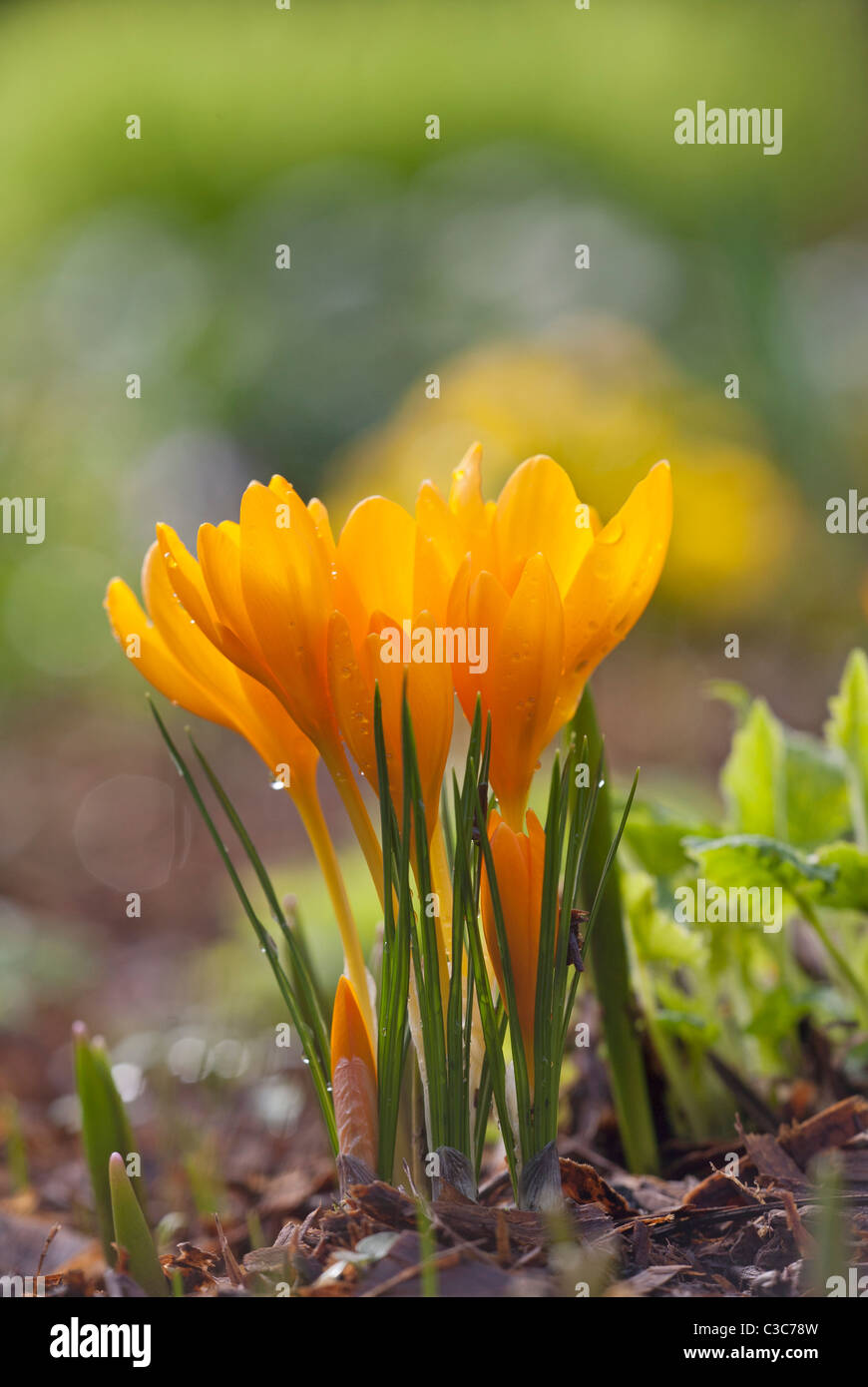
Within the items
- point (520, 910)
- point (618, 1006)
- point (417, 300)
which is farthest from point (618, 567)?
point (417, 300)

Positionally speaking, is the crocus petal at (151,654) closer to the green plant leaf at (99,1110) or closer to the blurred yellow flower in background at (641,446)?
the green plant leaf at (99,1110)

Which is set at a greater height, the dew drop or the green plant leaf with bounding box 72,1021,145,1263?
the dew drop

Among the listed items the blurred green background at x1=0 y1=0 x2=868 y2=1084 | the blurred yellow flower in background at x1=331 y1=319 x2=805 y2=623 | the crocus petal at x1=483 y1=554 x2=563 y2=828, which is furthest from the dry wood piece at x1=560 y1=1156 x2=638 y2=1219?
the blurred yellow flower in background at x1=331 y1=319 x2=805 y2=623

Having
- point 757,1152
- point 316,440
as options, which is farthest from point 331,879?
point 316,440

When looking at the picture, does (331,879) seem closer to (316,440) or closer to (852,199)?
(316,440)

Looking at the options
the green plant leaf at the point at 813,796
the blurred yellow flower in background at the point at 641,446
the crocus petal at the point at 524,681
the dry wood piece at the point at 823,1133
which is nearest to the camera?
the crocus petal at the point at 524,681

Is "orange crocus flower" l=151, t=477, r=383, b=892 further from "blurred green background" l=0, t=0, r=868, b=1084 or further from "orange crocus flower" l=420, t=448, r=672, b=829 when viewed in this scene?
"blurred green background" l=0, t=0, r=868, b=1084

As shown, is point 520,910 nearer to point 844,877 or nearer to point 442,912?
point 442,912

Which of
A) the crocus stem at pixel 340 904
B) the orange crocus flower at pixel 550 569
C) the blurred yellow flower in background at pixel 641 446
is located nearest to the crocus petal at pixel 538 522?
the orange crocus flower at pixel 550 569

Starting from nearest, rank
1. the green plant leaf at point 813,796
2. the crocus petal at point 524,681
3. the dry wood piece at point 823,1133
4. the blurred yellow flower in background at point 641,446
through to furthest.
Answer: the crocus petal at point 524,681, the dry wood piece at point 823,1133, the green plant leaf at point 813,796, the blurred yellow flower in background at point 641,446
